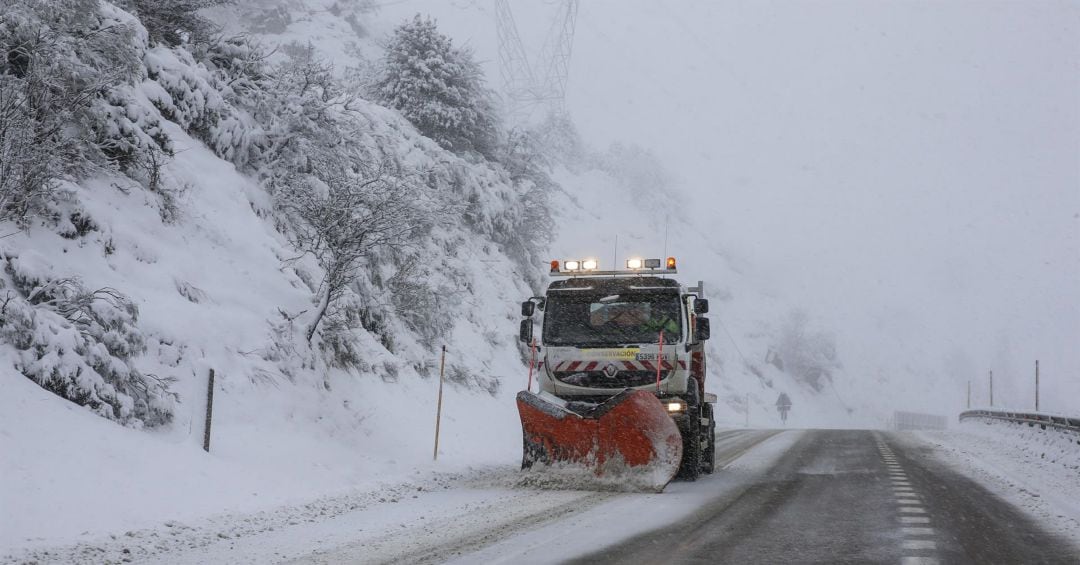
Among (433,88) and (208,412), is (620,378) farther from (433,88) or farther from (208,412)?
(433,88)

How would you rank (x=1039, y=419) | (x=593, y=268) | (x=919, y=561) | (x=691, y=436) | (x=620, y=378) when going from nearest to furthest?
(x=919, y=561) < (x=620, y=378) < (x=691, y=436) < (x=593, y=268) < (x=1039, y=419)

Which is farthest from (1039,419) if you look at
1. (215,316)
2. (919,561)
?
(215,316)

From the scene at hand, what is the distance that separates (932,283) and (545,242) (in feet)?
506

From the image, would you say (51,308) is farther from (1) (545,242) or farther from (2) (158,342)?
(1) (545,242)

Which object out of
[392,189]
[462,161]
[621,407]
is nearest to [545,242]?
[462,161]

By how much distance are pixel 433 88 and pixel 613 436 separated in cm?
2141

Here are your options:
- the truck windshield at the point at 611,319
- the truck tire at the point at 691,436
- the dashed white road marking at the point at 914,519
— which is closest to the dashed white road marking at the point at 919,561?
the dashed white road marking at the point at 914,519

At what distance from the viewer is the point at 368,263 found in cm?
1897

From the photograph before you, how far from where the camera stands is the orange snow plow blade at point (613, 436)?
11172mm

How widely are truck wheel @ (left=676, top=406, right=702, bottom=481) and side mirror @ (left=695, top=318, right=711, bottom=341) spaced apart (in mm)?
1008

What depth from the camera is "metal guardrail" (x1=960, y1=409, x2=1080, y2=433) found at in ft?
64.2

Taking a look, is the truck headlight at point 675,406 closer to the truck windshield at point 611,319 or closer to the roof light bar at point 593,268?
the truck windshield at point 611,319

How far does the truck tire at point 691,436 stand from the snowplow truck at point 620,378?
0.02 metres

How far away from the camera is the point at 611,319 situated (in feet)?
42.0
